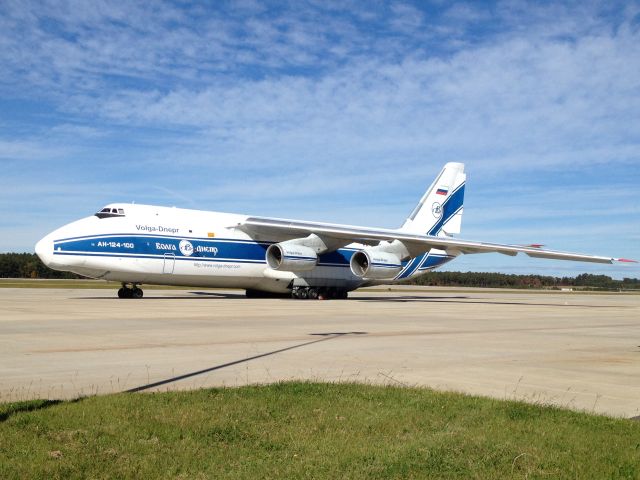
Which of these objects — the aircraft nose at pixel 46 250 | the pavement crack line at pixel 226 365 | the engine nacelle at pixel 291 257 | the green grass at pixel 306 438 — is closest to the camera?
the green grass at pixel 306 438

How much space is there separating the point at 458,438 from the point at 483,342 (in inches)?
325

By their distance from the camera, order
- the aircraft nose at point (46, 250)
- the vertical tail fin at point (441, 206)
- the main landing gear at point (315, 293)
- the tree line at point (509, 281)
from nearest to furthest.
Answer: the aircraft nose at point (46, 250), the main landing gear at point (315, 293), the vertical tail fin at point (441, 206), the tree line at point (509, 281)

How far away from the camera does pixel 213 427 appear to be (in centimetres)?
555

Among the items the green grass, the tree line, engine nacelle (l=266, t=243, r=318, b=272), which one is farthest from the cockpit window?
the tree line

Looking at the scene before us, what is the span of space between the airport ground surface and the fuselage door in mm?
9112

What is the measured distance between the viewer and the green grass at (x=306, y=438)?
15.2 feet

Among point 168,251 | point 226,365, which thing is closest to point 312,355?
point 226,365

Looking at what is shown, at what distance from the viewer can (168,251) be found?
2733cm

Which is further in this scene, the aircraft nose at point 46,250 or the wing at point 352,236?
the wing at point 352,236

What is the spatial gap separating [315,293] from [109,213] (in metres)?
10.5

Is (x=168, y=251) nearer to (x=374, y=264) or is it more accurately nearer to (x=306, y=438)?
(x=374, y=264)

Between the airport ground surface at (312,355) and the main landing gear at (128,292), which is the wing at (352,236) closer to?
the main landing gear at (128,292)

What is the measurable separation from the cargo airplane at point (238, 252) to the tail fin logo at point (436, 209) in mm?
2330

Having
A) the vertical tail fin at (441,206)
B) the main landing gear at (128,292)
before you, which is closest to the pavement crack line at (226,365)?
the main landing gear at (128,292)
